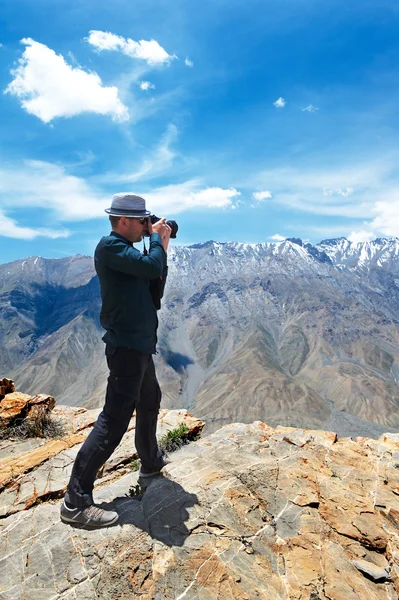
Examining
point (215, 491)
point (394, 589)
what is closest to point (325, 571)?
point (394, 589)

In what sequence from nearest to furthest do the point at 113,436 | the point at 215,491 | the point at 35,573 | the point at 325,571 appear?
the point at 35,573, the point at 325,571, the point at 113,436, the point at 215,491

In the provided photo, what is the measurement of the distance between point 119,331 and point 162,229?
1.43 metres

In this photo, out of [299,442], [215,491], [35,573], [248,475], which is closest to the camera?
[35,573]

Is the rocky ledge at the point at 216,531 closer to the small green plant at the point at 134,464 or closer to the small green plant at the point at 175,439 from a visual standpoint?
the small green plant at the point at 134,464

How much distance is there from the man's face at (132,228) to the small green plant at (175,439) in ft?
14.4

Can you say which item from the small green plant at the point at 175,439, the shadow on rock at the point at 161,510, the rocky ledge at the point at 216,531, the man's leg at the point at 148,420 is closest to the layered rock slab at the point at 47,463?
the rocky ledge at the point at 216,531

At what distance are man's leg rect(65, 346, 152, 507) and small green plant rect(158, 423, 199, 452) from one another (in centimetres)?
268

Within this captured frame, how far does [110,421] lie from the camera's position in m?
4.88

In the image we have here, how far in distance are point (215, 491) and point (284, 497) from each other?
3.24 ft

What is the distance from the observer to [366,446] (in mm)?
8375

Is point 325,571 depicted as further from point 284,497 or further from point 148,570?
point 148,570

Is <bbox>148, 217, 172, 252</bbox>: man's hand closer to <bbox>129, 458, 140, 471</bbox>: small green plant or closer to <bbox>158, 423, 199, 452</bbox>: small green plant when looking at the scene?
<bbox>129, 458, 140, 471</bbox>: small green plant

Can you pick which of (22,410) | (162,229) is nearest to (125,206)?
(162,229)

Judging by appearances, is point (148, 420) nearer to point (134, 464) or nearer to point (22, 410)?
point (134, 464)
